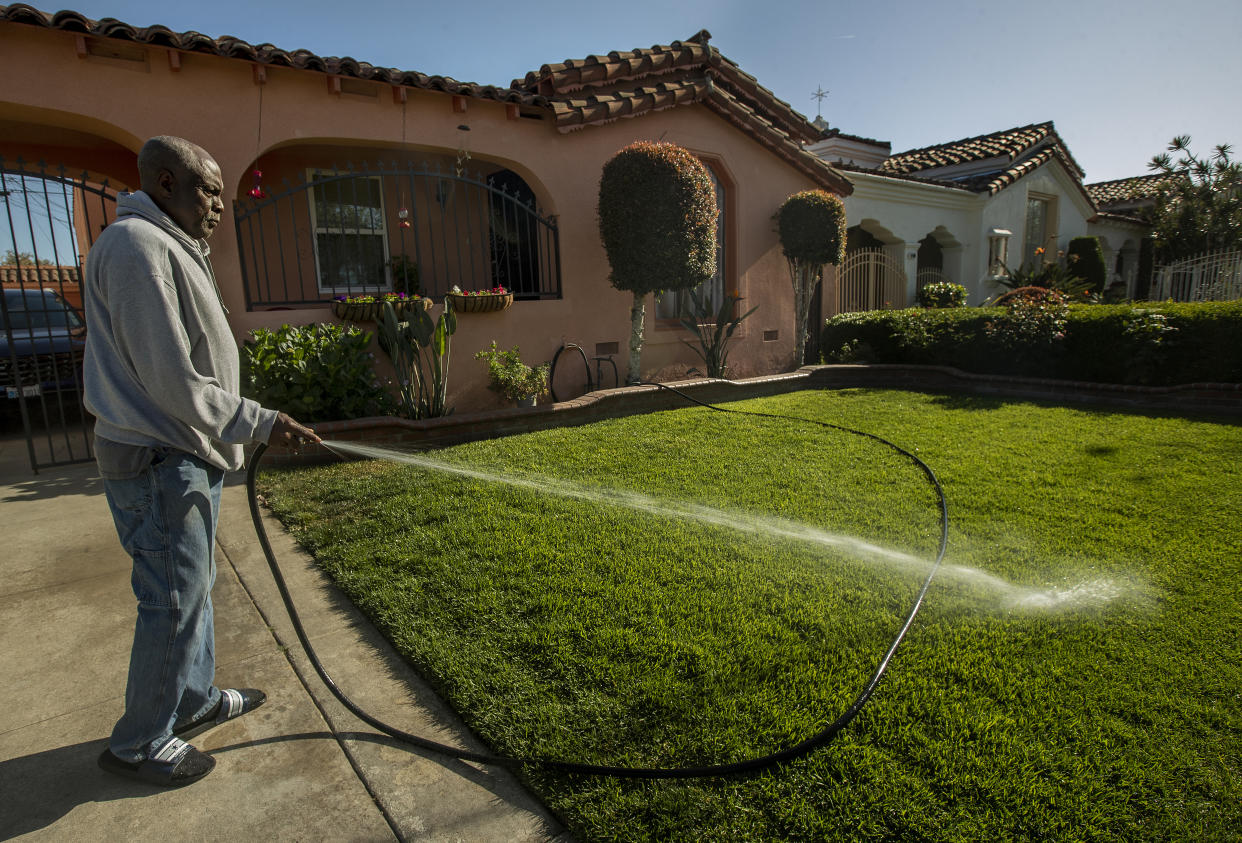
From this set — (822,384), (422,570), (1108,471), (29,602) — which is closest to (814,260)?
(822,384)

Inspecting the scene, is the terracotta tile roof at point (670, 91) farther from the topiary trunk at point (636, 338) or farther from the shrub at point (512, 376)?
the shrub at point (512, 376)

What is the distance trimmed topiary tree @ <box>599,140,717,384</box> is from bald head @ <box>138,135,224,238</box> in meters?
5.95

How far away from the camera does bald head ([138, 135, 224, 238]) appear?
2.27m

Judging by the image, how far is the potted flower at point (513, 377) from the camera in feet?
24.1

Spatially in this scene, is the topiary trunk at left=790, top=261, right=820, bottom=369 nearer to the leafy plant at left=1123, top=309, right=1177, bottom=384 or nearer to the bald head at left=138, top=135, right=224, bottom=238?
the leafy plant at left=1123, top=309, right=1177, bottom=384

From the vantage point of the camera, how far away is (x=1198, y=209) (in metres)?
18.7

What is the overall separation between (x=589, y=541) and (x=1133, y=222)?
25.1 m

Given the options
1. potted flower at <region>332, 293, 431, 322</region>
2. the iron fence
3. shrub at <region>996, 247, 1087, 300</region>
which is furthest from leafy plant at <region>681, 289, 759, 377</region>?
shrub at <region>996, 247, 1087, 300</region>

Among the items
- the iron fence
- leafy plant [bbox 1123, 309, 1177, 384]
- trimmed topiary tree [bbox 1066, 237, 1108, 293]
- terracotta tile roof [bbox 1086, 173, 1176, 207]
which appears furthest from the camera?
terracotta tile roof [bbox 1086, 173, 1176, 207]

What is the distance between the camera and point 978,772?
2.14m

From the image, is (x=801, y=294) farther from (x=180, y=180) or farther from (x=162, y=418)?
(x=162, y=418)

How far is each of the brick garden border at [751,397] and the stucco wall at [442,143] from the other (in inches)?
43.9

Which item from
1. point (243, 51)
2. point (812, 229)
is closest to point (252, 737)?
point (243, 51)

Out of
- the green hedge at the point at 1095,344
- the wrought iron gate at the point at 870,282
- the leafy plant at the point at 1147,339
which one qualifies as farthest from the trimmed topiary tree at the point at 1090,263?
the leafy plant at the point at 1147,339
